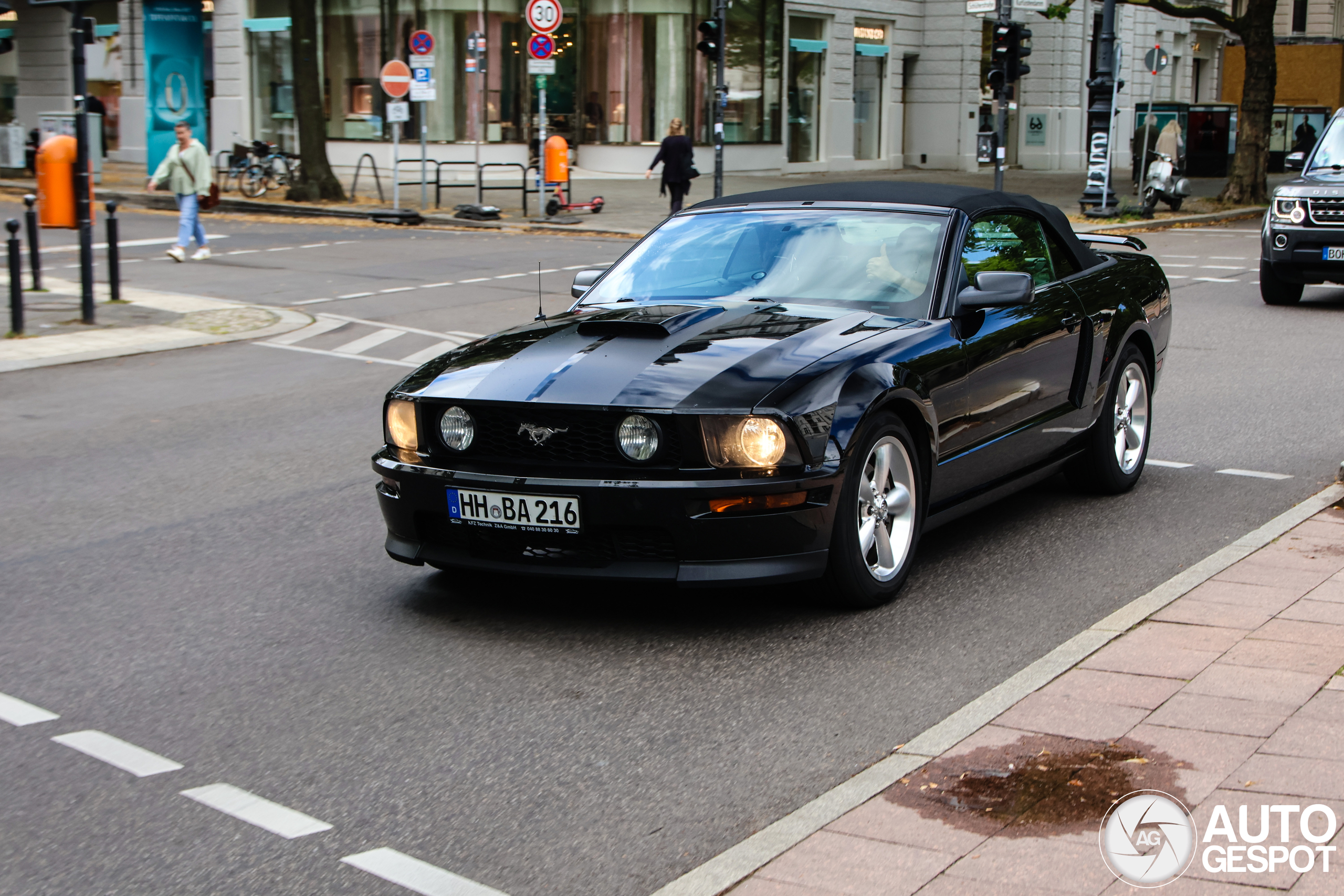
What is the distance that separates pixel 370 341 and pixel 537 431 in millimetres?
9033

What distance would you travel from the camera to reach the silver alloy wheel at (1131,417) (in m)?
7.48

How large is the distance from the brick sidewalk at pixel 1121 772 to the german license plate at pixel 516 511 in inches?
61.4

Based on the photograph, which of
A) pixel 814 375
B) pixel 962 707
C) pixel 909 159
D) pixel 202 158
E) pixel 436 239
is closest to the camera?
pixel 962 707

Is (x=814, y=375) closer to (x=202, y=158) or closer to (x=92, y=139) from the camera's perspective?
(x=202, y=158)

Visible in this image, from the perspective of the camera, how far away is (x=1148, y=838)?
3514 millimetres

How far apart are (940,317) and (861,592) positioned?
48.3 inches

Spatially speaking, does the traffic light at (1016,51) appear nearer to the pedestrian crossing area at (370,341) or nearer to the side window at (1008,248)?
the pedestrian crossing area at (370,341)

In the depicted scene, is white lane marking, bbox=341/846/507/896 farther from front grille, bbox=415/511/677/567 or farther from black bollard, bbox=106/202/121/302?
black bollard, bbox=106/202/121/302

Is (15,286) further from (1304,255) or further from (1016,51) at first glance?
(1016,51)

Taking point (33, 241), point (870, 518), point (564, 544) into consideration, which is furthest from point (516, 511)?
point (33, 241)

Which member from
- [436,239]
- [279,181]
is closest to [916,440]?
[436,239]

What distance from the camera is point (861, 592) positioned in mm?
5410

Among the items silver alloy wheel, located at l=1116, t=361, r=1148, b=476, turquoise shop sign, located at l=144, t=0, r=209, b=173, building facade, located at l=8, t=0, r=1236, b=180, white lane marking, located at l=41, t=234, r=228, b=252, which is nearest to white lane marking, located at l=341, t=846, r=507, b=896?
silver alloy wheel, located at l=1116, t=361, r=1148, b=476

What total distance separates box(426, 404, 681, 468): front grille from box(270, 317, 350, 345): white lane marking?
353 inches
